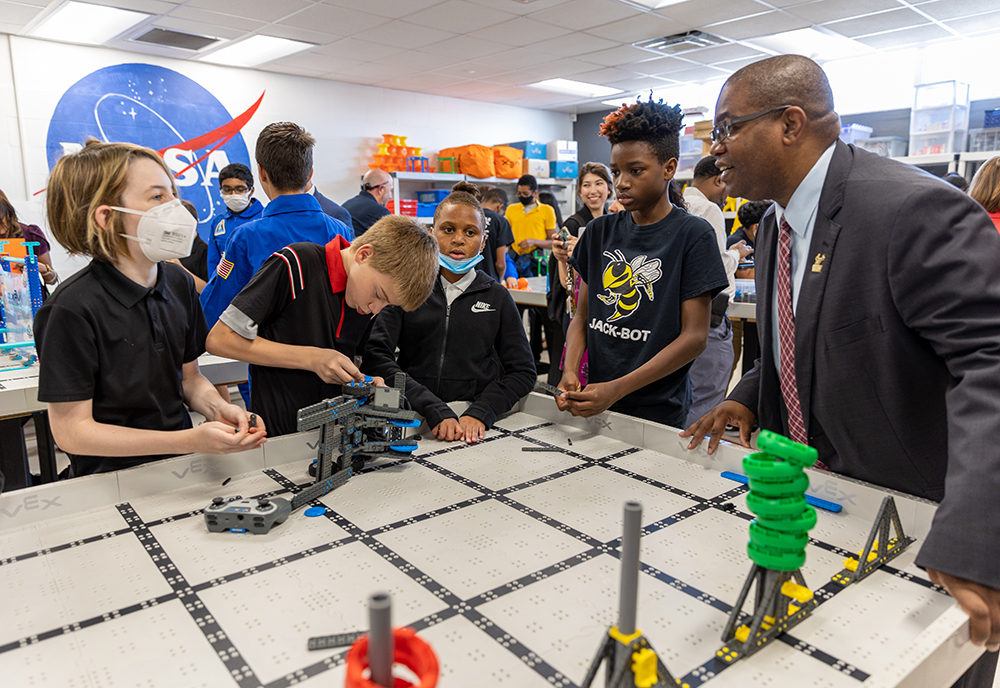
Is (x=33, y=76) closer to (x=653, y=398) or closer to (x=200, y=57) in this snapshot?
(x=200, y=57)

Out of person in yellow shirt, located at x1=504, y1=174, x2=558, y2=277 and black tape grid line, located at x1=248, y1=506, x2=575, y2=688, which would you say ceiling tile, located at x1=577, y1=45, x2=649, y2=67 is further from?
black tape grid line, located at x1=248, y1=506, x2=575, y2=688

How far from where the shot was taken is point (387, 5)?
4.69 metres

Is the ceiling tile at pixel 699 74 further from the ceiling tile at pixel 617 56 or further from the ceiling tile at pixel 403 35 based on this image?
the ceiling tile at pixel 403 35

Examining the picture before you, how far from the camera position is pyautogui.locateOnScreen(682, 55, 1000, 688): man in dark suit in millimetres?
840

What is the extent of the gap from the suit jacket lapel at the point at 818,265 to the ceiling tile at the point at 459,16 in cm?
421

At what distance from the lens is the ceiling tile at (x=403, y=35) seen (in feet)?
17.2

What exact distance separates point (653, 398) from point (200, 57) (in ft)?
19.6

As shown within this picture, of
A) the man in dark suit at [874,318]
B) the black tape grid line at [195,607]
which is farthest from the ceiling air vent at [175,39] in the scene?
the man in dark suit at [874,318]

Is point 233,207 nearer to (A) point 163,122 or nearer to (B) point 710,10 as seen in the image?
(A) point 163,122

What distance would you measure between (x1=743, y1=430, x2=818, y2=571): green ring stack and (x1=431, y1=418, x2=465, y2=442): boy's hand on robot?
0.94m

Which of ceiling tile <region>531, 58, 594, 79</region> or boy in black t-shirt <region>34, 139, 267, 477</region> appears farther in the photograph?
ceiling tile <region>531, 58, 594, 79</region>

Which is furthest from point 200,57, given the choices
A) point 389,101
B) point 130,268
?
point 130,268

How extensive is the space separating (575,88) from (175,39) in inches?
179

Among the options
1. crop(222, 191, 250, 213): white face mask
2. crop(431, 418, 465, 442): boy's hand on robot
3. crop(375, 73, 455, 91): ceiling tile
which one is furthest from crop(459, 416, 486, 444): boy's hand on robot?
crop(375, 73, 455, 91): ceiling tile
